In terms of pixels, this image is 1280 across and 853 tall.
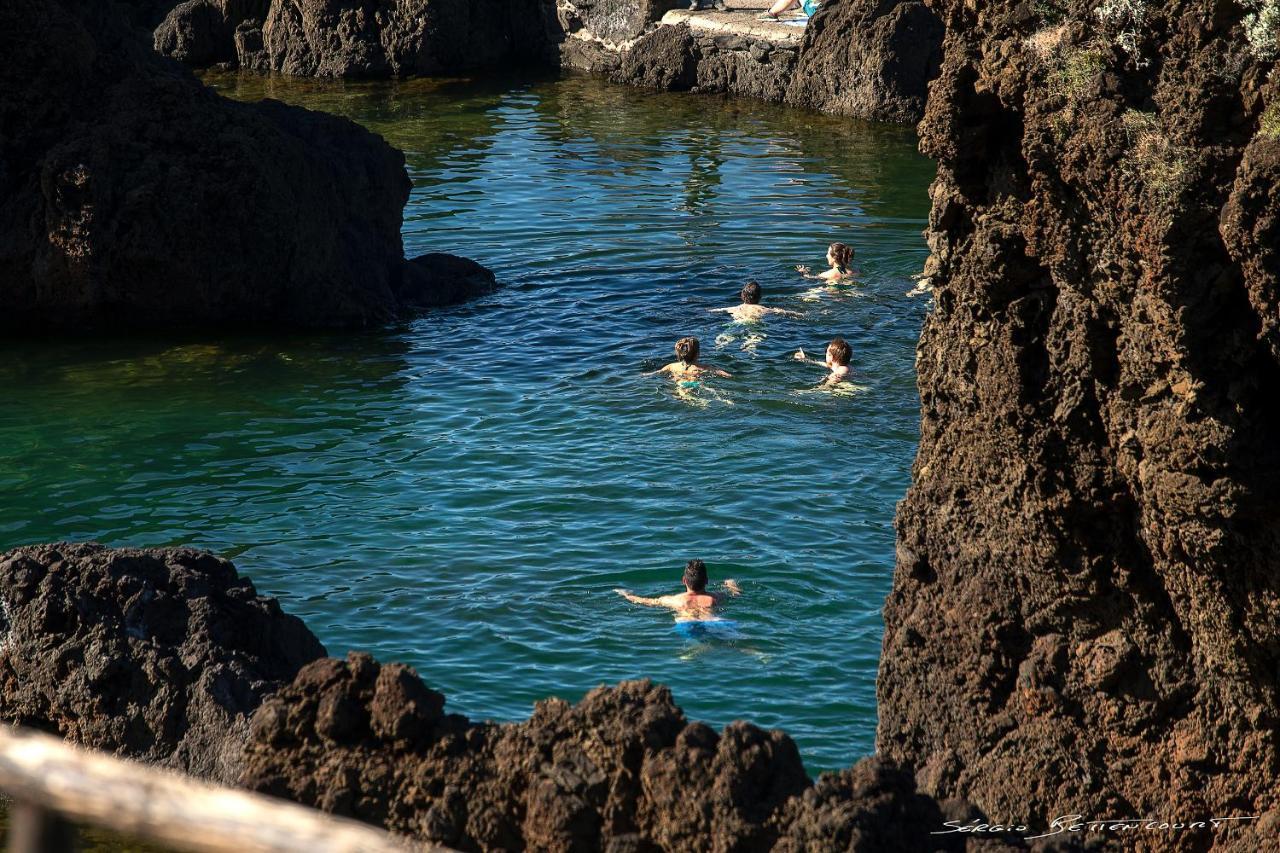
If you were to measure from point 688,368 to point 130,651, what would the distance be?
909 cm

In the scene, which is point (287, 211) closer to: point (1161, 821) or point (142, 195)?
point (142, 195)

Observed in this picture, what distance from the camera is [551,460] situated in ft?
48.2

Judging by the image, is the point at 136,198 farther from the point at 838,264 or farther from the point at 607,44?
the point at 607,44

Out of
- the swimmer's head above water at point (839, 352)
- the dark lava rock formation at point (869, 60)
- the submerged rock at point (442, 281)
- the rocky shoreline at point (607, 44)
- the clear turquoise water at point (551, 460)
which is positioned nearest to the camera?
the clear turquoise water at point (551, 460)

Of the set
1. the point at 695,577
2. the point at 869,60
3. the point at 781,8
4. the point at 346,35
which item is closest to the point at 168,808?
the point at 695,577

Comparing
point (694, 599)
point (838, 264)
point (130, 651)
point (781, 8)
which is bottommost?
point (694, 599)

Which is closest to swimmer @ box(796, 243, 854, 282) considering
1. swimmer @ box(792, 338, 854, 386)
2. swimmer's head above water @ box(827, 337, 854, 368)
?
swimmer @ box(792, 338, 854, 386)

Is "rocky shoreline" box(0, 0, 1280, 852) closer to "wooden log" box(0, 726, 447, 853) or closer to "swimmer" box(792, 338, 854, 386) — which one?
"wooden log" box(0, 726, 447, 853)

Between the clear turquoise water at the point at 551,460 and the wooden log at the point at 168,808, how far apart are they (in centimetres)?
729

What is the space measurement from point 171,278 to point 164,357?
946 mm

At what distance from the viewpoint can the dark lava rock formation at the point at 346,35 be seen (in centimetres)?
3369

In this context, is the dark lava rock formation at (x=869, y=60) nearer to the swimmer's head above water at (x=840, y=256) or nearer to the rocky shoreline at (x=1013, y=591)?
the swimmer's head above water at (x=840, y=256)

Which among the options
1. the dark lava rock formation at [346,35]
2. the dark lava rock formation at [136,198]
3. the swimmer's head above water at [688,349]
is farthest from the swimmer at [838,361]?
the dark lava rock formation at [346,35]

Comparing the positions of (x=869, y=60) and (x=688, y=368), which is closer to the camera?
(x=688, y=368)
